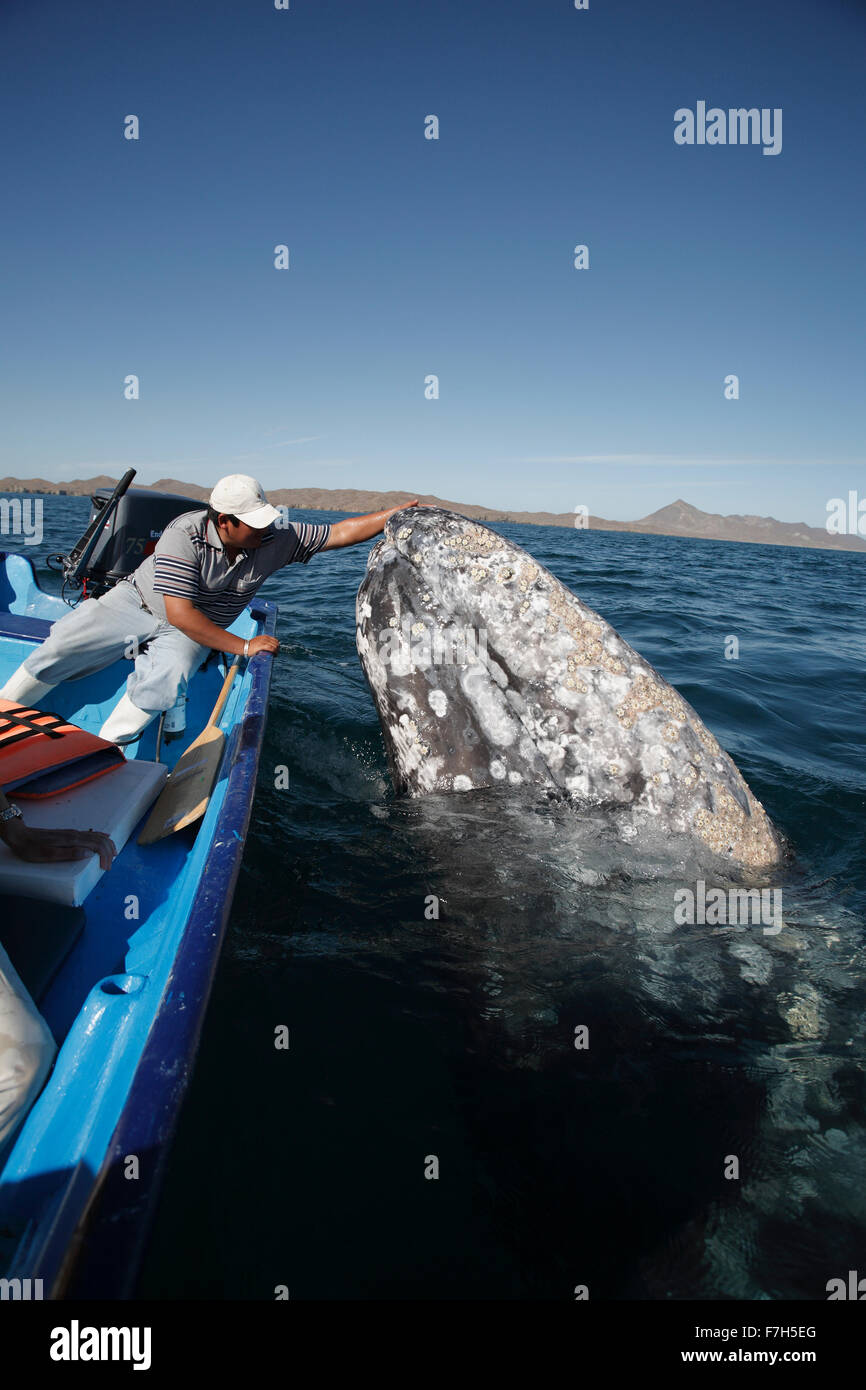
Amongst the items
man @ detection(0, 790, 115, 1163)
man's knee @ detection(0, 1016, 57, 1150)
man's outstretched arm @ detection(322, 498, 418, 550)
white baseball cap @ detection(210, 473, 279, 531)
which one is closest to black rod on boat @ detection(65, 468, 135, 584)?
man's outstretched arm @ detection(322, 498, 418, 550)

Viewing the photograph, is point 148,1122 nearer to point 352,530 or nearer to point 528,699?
point 528,699

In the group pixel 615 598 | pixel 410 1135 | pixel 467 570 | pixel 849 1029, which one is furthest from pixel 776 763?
pixel 615 598

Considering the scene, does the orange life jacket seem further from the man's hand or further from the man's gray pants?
the man's gray pants

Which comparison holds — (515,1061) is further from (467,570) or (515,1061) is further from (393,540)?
(393,540)

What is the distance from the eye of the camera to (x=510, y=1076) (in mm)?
2363

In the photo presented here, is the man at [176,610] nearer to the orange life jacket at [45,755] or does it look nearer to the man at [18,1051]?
the orange life jacket at [45,755]

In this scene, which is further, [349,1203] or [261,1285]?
[349,1203]

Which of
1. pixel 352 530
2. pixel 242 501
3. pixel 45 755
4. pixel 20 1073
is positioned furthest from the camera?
pixel 352 530

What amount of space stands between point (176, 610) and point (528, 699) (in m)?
2.21

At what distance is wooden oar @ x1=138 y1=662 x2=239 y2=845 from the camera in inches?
133

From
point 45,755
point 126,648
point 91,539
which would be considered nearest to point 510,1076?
point 45,755

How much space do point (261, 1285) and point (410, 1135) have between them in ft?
1.89

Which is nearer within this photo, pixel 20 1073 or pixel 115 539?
pixel 20 1073
